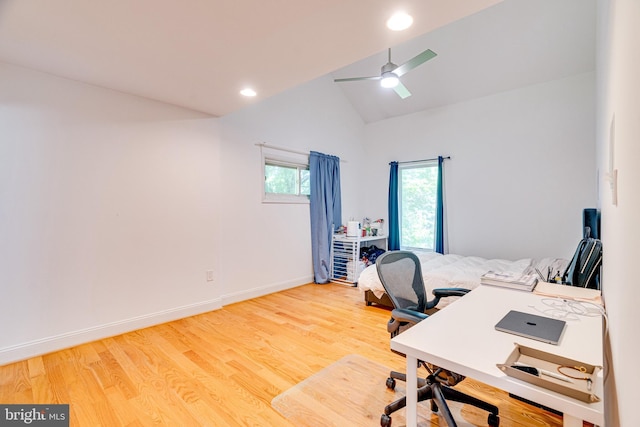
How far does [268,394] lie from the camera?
1878mm

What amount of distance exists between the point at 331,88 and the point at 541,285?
428 centimetres

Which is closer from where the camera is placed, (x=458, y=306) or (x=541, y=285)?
(x=458, y=306)

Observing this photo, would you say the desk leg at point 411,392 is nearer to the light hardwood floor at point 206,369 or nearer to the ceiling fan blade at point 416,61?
the light hardwood floor at point 206,369

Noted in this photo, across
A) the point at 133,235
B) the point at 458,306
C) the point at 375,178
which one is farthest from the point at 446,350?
the point at 375,178

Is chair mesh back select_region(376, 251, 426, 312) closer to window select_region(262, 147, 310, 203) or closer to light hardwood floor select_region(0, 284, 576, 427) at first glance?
light hardwood floor select_region(0, 284, 576, 427)

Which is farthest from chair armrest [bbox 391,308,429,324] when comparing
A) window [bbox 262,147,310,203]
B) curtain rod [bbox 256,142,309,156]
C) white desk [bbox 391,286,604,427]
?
curtain rod [bbox 256,142,309,156]

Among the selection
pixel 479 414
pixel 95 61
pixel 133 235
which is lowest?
pixel 479 414

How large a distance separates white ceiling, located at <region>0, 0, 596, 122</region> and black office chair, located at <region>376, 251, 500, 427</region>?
1.47 m

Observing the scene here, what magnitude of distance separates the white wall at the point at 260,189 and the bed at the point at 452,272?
52.0 inches

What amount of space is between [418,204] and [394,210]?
1.37 ft

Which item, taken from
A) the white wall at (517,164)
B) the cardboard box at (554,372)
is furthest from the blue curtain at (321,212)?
the cardboard box at (554,372)

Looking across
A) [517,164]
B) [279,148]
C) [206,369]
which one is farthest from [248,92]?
[517,164]

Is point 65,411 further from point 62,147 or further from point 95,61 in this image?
point 95,61

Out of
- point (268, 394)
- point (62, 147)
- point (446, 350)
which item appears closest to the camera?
point (446, 350)
